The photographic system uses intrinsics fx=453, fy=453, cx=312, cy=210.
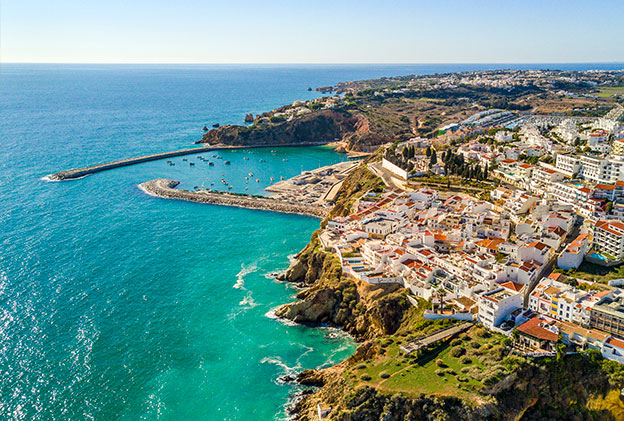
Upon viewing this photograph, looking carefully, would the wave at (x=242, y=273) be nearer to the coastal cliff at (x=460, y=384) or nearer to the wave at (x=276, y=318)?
the wave at (x=276, y=318)

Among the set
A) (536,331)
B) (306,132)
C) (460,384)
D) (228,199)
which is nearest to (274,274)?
(460,384)

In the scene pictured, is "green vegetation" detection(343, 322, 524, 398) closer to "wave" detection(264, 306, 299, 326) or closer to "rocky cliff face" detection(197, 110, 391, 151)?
"wave" detection(264, 306, 299, 326)

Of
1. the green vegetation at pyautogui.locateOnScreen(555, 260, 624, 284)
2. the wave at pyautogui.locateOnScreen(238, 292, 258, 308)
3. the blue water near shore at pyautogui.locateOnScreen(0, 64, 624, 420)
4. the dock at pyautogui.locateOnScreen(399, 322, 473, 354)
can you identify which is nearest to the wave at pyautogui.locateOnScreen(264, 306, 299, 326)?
the blue water near shore at pyautogui.locateOnScreen(0, 64, 624, 420)

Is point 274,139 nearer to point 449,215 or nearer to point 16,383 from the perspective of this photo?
point 449,215

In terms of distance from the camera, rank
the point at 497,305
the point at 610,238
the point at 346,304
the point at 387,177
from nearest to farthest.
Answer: the point at 497,305 → the point at 610,238 → the point at 346,304 → the point at 387,177

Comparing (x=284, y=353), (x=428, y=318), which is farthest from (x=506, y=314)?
(x=284, y=353)

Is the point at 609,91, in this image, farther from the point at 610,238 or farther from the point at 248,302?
the point at 248,302
